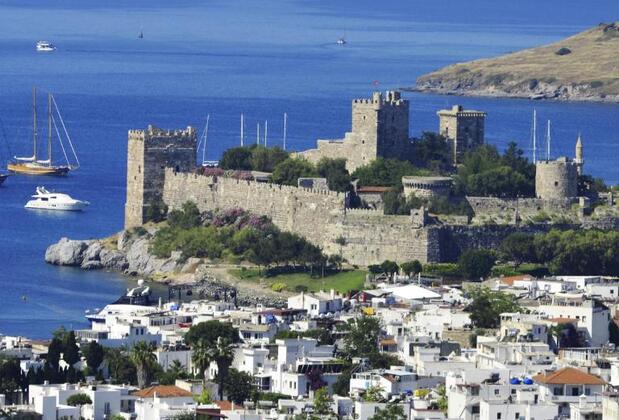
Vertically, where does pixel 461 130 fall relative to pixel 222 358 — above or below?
above

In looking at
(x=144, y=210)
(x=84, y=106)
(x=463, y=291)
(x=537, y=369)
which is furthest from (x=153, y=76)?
(x=537, y=369)

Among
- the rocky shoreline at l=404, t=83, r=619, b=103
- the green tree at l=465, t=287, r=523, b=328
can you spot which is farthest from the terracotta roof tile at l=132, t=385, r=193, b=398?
the rocky shoreline at l=404, t=83, r=619, b=103

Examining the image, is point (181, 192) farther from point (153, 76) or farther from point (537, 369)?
point (153, 76)

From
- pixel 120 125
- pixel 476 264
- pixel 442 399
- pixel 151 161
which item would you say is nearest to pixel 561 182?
pixel 476 264

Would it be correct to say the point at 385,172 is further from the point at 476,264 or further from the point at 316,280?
the point at 476,264

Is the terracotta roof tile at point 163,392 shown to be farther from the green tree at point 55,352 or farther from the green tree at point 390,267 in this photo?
the green tree at point 390,267

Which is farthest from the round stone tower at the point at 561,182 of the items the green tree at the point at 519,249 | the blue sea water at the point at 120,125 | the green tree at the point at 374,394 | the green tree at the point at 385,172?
the green tree at the point at 374,394
